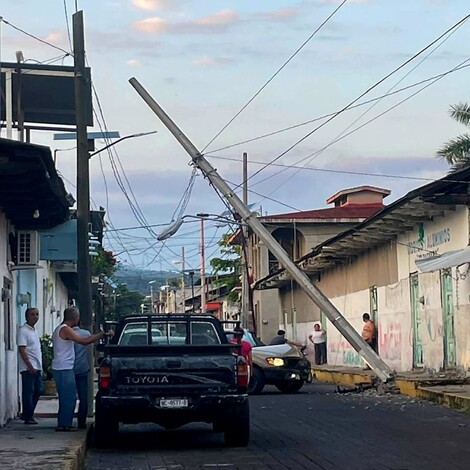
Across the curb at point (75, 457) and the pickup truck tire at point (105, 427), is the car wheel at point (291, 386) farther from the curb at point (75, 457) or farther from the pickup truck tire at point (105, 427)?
the curb at point (75, 457)

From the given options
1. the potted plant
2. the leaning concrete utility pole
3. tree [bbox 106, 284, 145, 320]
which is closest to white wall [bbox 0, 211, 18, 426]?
the potted plant

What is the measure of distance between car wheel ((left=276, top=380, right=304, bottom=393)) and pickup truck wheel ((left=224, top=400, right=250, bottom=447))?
39.7ft

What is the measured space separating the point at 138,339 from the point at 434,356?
12771 mm

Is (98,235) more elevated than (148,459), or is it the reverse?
(98,235)

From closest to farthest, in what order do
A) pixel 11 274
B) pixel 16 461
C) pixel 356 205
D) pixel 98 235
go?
pixel 16 461 < pixel 11 274 < pixel 98 235 < pixel 356 205

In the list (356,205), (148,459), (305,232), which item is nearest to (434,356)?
(148,459)

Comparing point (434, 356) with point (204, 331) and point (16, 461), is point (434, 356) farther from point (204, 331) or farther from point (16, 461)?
point (16, 461)

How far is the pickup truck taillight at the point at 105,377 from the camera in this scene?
44.1 ft

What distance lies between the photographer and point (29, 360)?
1535 cm

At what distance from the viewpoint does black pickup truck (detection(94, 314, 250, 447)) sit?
13.5 m

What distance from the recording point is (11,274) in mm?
17609

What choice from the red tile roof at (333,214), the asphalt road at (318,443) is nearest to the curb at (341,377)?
the asphalt road at (318,443)

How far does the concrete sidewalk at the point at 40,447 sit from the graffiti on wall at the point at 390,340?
1570 cm

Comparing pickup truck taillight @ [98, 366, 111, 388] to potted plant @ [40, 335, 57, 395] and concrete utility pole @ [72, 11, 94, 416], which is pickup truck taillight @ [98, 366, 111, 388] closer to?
concrete utility pole @ [72, 11, 94, 416]
